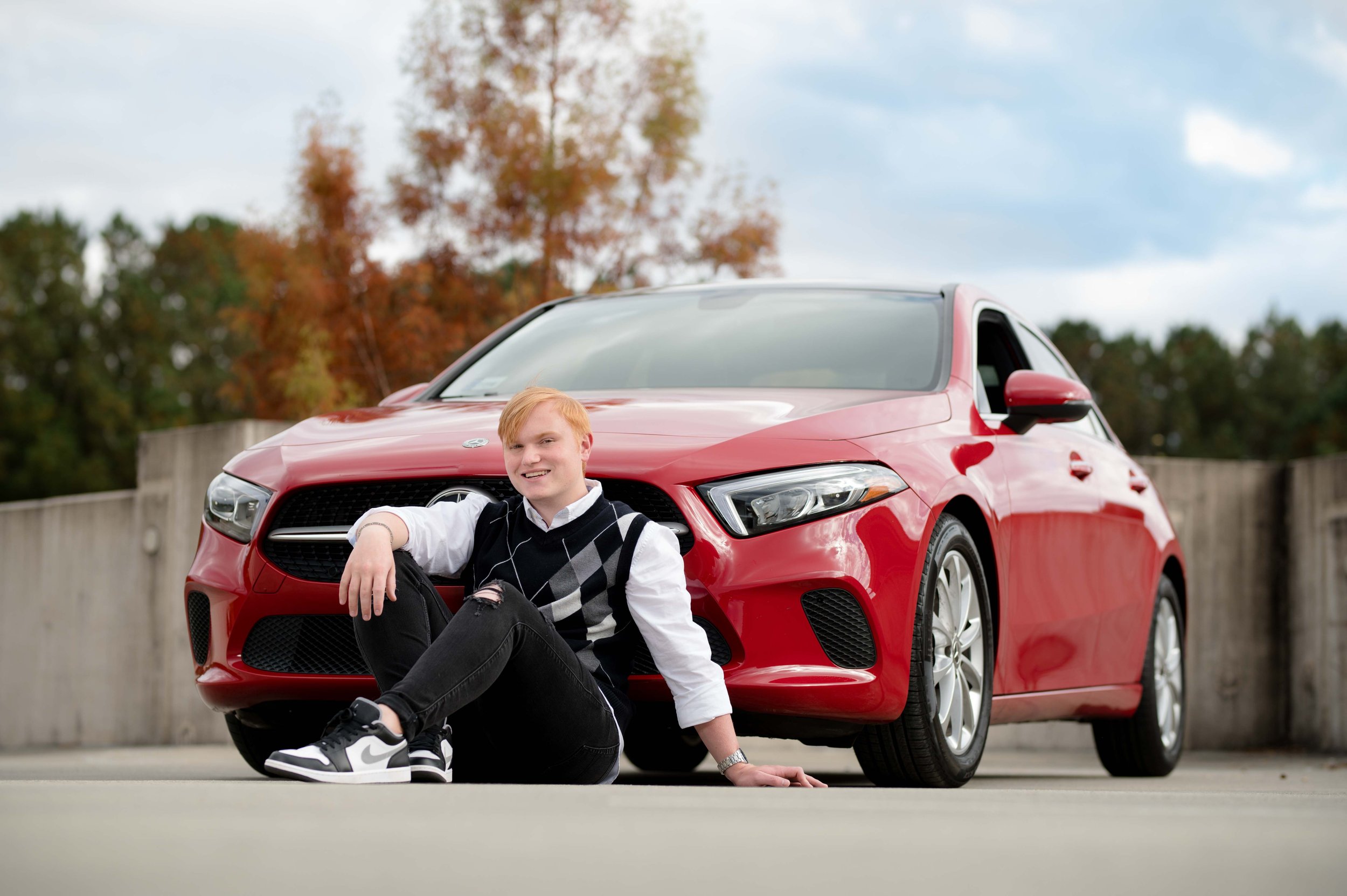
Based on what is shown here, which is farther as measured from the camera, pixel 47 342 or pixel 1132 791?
pixel 47 342

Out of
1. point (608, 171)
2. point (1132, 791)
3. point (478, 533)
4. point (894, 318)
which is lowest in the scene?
point (1132, 791)

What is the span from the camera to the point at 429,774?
3.76 meters

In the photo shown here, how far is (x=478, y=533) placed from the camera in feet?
13.9

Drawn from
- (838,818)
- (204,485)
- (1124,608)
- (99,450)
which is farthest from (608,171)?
(99,450)

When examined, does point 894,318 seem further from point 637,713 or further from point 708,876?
point 708,876

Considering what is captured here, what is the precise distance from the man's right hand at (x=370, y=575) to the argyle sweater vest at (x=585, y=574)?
240 mm

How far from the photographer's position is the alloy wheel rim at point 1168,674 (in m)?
6.92

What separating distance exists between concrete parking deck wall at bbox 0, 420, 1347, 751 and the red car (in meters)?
3.87

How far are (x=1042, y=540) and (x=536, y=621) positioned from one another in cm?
225

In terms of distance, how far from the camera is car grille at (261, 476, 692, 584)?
4.40 metres

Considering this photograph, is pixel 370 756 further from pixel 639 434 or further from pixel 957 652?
pixel 957 652

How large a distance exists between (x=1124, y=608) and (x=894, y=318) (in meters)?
1.56

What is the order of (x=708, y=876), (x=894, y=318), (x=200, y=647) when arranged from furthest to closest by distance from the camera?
(x=894, y=318) < (x=200, y=647) < (x=708, y=876)

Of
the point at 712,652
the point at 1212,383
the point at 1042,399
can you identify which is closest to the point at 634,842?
the point at 712,652
